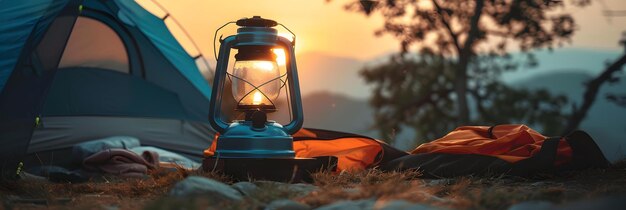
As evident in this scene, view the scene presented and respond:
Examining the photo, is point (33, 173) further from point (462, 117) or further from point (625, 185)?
point (462, 117)

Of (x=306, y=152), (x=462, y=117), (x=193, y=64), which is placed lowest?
(x=462, y=117)

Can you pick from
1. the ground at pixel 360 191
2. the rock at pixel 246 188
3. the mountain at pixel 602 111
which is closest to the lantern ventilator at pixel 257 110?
the ground at pixel 360 191

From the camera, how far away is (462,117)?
1459 centimetres

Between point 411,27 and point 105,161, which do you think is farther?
point 411,27

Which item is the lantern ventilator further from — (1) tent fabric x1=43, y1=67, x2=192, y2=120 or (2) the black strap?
(1) tent fabric x1=43, y1=67, x2=192, y2=120

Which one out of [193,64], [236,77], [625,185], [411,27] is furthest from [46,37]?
[411,27]

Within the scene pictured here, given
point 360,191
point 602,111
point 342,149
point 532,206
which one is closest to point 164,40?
point 342,149

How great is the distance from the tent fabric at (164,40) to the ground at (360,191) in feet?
6.32

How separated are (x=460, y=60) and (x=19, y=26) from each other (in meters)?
10.7

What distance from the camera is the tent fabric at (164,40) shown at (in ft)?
23.2

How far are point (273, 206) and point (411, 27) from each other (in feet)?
38.9

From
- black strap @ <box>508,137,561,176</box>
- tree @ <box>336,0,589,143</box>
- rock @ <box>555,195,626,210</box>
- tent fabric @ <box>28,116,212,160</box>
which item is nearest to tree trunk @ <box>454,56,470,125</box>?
tree @ <box>336,0,589,143</box>

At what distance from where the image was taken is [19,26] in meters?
5.43

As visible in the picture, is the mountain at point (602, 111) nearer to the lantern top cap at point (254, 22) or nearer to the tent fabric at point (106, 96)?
the lantern top cap at point (254, 22)
